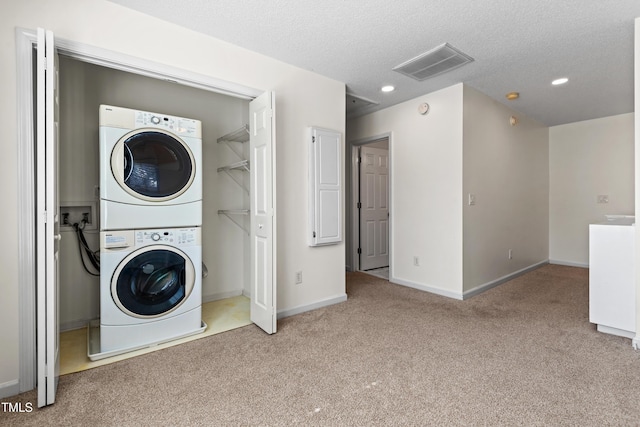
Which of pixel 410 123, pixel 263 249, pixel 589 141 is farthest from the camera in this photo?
pixel 589 141

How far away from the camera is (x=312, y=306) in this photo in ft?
10.2

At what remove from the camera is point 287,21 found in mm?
2236

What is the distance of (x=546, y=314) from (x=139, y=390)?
347 centimetres

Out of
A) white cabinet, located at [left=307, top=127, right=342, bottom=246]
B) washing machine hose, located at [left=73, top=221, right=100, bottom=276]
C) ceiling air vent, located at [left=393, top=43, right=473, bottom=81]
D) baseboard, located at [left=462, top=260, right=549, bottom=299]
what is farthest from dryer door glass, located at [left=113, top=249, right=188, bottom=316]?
baseboard, located at [left=462, top=260, right=549, bottom=299]

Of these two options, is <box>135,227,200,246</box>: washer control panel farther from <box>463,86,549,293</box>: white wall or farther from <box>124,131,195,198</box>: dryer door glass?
<box>463,86,549,293</box>: white wall

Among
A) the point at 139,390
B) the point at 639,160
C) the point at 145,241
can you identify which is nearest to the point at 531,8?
the point at 639,160

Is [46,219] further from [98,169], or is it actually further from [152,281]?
[98,169]

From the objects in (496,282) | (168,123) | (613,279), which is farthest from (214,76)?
(496,282)

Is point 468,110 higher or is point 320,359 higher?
point 468,110

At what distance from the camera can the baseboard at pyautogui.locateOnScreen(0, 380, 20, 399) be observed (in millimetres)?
1727

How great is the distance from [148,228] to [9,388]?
3.79ft

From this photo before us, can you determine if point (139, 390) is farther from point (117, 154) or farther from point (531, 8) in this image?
point (531, 8)

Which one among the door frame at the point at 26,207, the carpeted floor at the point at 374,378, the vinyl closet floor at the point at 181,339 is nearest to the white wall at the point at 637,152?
the carpeted floor at the point at 374,378

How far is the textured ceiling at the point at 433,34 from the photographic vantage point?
2066 millimetres
